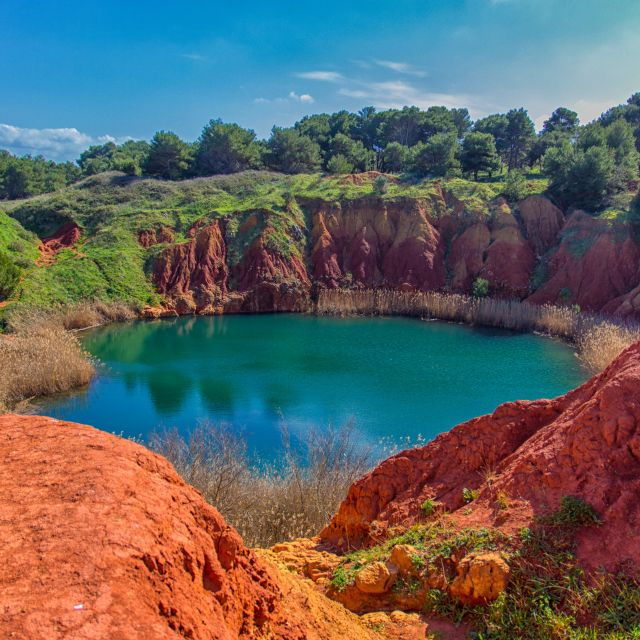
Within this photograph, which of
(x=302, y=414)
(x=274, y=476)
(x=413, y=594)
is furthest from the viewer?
(x=302, y=414)

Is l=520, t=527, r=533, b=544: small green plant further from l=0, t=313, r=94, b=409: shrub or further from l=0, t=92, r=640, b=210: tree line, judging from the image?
l=0, t=92, r=640, b=210: tree line

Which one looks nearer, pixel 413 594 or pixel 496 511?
pixel 413 594

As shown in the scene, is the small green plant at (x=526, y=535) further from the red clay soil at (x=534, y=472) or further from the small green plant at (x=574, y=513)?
the small green plant at (x=574, y=513)

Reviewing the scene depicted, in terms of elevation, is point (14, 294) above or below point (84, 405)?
above

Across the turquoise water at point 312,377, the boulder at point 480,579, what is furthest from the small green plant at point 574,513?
the turquoise water at point 312,377

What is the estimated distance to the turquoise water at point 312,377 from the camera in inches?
794

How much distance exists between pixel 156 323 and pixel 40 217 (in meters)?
19.2

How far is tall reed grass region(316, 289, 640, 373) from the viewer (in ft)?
80.6

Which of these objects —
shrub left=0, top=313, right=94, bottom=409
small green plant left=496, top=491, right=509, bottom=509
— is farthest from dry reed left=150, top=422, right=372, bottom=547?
shrub left=0, top=313, right=94, bottom=409

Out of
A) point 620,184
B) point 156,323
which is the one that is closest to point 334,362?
point 156,323

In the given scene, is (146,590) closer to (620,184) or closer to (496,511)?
(496,511)

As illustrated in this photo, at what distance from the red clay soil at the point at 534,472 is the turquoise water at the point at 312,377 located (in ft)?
30.7

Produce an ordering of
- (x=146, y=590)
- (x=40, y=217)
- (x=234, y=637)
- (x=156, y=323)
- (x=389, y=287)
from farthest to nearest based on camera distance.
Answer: (x=40, y=217) → (x=389, y=287) → (x=156, y=323) → (x=234, y=637) → (x=146, y=590)

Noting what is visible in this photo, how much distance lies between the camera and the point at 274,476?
1525cm
